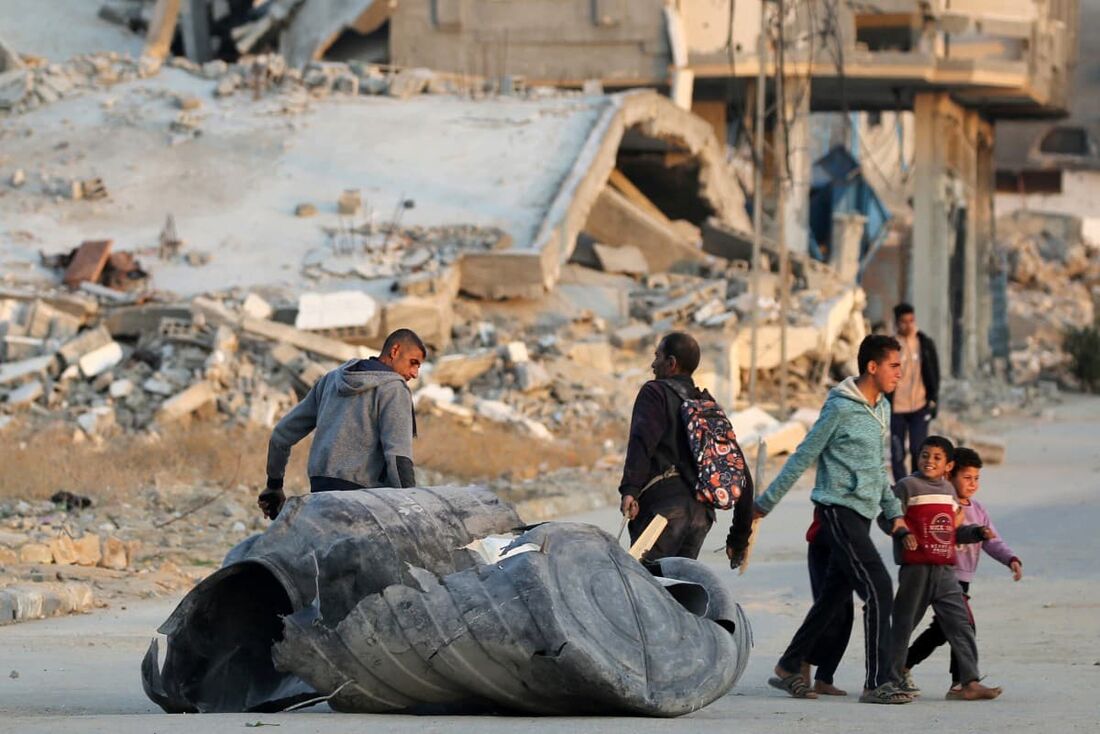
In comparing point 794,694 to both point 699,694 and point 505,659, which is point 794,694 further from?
point 505,659

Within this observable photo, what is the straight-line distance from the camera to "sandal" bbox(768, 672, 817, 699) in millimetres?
7211

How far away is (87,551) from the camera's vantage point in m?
11.3

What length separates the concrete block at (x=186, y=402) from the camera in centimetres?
1719

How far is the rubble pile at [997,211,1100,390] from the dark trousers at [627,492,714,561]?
35044mm

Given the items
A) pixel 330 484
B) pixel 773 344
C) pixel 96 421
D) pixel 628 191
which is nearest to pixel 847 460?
pixel 330 484

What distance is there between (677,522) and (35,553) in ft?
16.5

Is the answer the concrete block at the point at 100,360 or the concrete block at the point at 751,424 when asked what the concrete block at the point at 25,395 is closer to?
the concrete block at the point at 100,360

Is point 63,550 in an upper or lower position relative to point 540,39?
upper

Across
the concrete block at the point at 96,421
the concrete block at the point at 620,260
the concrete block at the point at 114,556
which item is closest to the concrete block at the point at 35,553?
the concrete block at the point at 114,556

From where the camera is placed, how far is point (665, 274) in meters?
25.5

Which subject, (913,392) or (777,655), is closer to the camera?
(777,655)

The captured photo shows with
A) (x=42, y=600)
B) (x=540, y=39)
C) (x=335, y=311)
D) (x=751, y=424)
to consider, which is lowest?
(x=751, y=424)

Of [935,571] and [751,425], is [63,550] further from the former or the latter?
[751,425]

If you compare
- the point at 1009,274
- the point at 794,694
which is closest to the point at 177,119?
the point at 794,694
